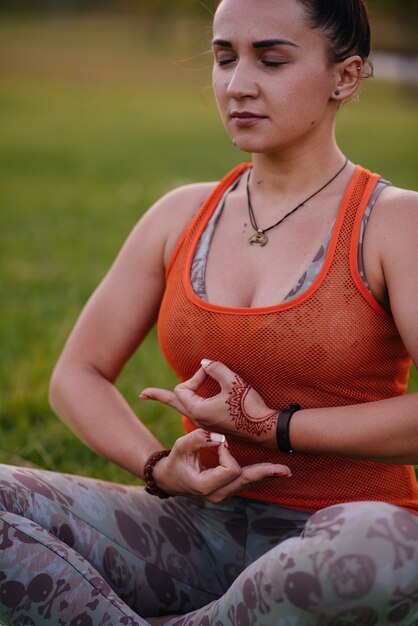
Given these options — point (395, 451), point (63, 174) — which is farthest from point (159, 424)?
point (63, 174)

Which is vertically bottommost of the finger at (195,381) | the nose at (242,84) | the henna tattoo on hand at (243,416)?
the henna tattoo on hand at (243,416)

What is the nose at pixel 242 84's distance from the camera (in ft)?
8.31

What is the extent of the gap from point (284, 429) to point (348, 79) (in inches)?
36.5

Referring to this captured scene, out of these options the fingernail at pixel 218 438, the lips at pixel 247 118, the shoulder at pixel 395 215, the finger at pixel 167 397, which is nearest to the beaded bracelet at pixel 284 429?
the fingernail at pixel 218 438

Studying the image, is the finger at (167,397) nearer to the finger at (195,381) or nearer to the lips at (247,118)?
the finger at (195,381)

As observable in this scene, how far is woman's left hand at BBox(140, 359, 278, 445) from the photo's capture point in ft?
7.96

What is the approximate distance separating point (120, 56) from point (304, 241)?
48046 millimetres

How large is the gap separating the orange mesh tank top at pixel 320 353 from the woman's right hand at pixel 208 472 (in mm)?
142

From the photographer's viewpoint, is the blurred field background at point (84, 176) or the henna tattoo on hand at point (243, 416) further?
the blurred field background at point (84, 176)

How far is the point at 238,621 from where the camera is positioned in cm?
207

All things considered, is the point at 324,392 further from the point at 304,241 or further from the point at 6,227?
the point at 6,227

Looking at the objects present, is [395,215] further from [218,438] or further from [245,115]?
[218,438]

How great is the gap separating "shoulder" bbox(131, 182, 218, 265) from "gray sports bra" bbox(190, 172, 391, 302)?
0.25 feet

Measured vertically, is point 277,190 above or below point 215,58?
below
